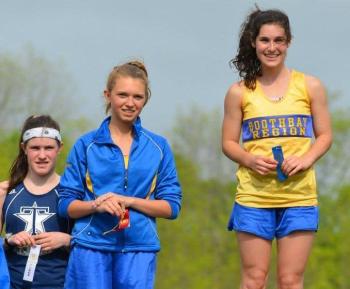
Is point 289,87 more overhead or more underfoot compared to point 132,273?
more overhead

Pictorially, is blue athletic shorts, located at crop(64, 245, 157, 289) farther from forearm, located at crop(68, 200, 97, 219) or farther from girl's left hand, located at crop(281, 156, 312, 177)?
girl's left hand, located at crop(281, 156, 312, 177)

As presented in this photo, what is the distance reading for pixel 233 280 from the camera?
41.1 meters

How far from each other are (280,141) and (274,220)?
0.52 meters

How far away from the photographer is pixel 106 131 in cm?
766

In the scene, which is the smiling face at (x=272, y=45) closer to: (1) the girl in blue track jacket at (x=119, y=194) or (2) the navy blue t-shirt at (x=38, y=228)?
(1) the girl in blue track jacket at (x=119, y=194)

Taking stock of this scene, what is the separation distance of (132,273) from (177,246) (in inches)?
1305

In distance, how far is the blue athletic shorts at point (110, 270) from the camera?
7.45 m

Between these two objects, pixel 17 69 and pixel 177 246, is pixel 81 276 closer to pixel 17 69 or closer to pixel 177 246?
pixel 17 69

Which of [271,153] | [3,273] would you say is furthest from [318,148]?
[3,273]

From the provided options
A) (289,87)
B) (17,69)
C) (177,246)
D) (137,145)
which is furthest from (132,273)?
(177,246)

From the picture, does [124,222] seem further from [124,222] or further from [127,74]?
[127,74]

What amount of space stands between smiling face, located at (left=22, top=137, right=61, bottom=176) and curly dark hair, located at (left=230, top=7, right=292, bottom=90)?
1.37 meters

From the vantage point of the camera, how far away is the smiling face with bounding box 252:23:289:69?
25.9 feet

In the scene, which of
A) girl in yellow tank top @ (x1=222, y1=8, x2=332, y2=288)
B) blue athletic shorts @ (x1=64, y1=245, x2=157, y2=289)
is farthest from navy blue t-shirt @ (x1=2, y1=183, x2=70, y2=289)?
girl in yellow tank top @ (x1=222, y1=8, x2=332, y2=288)
